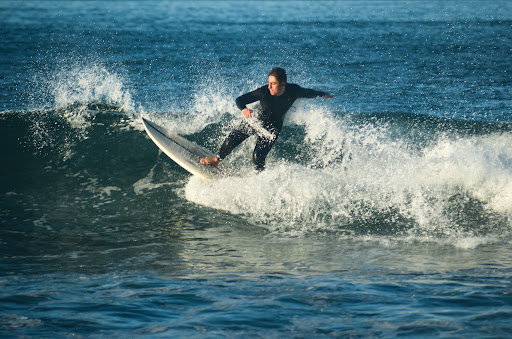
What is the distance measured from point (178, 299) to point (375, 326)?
167 cm

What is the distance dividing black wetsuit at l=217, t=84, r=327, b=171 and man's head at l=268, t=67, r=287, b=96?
0.09 m

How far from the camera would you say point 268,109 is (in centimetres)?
794

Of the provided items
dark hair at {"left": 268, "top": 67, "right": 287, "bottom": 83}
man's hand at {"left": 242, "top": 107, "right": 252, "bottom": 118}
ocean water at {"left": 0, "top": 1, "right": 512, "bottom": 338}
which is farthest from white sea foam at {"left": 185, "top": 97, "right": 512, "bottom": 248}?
dark hair at {"left": 268, "top": 67, "right": 287, "bottom": 83}

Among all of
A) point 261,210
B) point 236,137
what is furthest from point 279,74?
point 261,210

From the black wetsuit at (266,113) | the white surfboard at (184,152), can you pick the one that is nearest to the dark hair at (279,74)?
the black wetsuit at (266,113)

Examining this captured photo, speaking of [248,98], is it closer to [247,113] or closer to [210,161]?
[247,113]

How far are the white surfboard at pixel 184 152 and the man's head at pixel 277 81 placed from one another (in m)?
1.67

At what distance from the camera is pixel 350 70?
720 inches

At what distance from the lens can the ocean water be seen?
15.1 feet

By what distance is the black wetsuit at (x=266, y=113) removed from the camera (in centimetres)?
780

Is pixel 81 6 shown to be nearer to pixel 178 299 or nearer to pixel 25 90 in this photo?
pixel 25 90

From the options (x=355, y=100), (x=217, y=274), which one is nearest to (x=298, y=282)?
(x=217, y=274)

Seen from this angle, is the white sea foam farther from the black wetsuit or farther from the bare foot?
the black wetsuit

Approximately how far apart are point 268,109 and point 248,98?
0.38 m
